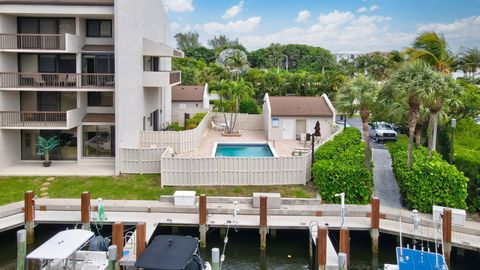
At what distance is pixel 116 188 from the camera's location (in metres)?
26.7

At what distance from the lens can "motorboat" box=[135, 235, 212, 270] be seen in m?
16.1

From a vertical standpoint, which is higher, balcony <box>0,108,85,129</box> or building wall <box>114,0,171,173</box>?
building wall <box>114,0,171,173</box>

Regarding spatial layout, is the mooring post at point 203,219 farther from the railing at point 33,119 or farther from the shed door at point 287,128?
the shed door at point 287,128

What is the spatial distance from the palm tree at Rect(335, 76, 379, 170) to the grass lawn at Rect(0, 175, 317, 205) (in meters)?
4.78

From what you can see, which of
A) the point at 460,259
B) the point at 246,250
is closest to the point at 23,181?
the point at 246,250

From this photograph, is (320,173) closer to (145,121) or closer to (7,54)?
(145,121)

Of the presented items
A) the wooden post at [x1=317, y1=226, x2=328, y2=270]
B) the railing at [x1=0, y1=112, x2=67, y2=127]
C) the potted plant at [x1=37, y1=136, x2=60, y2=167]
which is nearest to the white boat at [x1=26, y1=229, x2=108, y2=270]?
the wooden post at [x1=317, y1=226, x2=328, y2=270]

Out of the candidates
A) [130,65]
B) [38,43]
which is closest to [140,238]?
[130,65]

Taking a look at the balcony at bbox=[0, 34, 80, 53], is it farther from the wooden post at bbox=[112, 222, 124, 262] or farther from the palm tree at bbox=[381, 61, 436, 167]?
the palm tree at bbox=[381, 61, 436, 167]

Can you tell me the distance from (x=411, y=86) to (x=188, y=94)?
32295 millimetres

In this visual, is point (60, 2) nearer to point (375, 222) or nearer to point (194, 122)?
point (194, 122)

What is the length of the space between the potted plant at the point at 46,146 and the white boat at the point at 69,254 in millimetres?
13959

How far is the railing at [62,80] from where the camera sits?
29962mm

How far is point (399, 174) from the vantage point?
24.9 m
